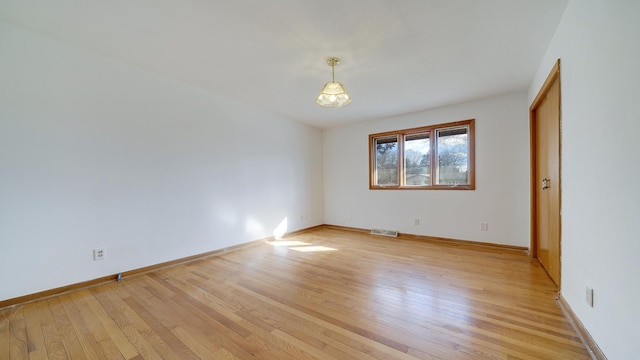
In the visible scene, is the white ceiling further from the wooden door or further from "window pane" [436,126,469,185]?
"window pane" [436,126,469,185]

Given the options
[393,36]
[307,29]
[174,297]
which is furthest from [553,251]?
[174,297]

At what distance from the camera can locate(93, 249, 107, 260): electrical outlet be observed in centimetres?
→ 249

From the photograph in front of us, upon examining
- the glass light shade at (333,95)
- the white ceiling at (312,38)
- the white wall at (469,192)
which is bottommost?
the white wall at (469,192)

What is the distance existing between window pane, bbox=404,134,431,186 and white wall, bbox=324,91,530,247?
0.24 metres

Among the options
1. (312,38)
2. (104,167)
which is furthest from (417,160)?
(104,167)

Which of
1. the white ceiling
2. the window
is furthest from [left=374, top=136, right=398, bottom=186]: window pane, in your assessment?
the white ceiling

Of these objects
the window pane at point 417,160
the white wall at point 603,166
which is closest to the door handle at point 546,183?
the white wall at point 603,166

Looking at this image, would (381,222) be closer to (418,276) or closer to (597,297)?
(418,276)

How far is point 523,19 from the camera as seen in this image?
6.39ft

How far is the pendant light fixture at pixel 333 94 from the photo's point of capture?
2496 mm

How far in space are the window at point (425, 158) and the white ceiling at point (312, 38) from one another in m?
1.00

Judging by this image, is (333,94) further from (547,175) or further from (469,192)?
(469,192)

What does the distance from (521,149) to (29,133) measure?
19.2 ft

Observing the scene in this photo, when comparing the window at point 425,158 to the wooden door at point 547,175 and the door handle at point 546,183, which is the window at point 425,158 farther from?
the door handle at point 546,183
